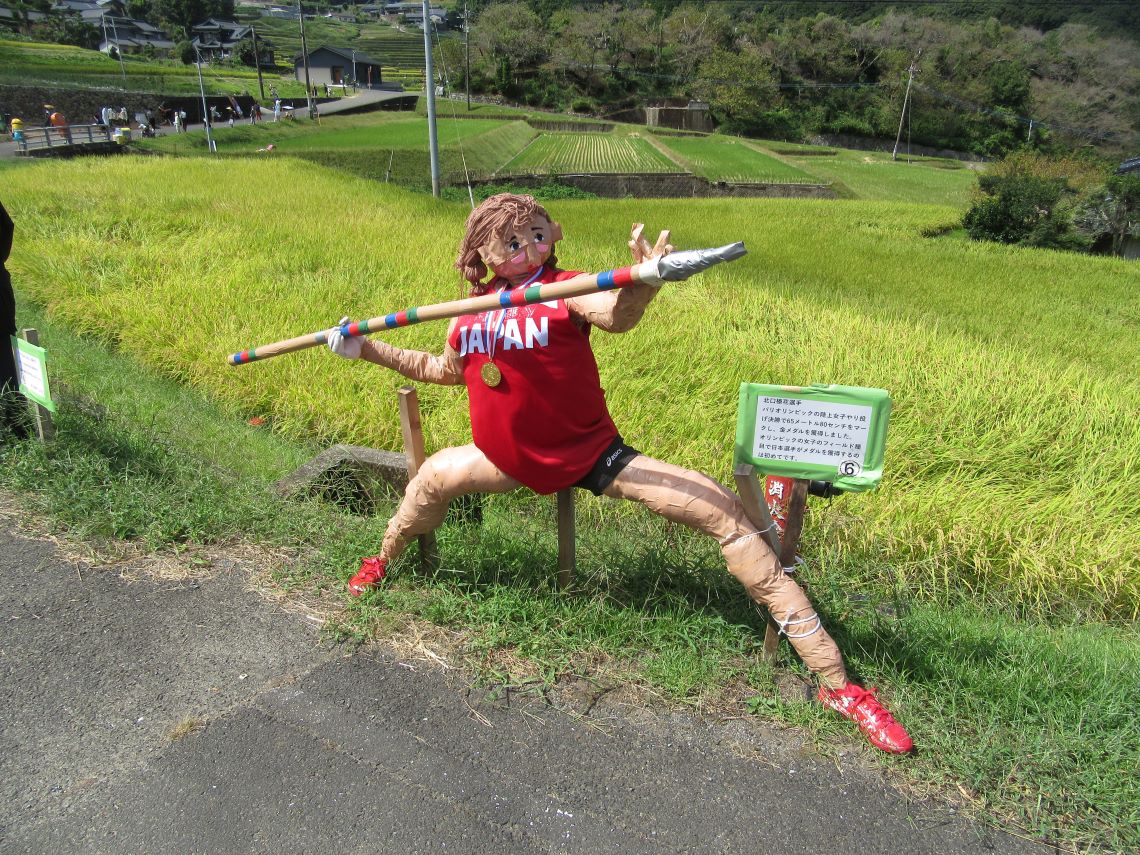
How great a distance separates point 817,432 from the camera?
199cm

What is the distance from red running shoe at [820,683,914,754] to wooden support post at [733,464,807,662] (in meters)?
0.20

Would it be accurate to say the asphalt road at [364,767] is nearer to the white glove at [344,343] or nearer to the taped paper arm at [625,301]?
the white glove at [344,343]

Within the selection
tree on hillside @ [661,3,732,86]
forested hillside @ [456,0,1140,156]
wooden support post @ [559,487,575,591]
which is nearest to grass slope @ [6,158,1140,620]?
wooden support post @ [559,487,575,591]

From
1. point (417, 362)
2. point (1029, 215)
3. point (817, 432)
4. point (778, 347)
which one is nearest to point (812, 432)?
point (817, 432)

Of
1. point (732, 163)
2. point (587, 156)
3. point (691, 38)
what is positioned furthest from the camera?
point (691, 38)

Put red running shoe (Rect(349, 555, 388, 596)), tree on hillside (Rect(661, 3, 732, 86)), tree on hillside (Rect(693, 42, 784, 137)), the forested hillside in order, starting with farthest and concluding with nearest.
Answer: tree on hillside (Rect(661, 3, 732, 86)), tree on hillside (Rect(693, 42, 784, 137)), the forested hillside, red running shoe (Rect(349, 555, 388, 596))

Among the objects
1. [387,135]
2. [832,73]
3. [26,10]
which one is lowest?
[387,135]

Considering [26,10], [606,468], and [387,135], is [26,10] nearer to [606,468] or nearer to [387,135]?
[387,135]

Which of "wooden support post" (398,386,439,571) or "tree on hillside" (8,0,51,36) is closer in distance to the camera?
"wooden support post" (398,386,439,571)

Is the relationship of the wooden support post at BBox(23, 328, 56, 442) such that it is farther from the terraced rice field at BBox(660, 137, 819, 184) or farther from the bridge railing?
the terraced rice field at BBox(660, 137, 819, 184)

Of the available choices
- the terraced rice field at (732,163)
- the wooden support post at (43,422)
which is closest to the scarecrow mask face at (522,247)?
the wooden support post at (43,422)

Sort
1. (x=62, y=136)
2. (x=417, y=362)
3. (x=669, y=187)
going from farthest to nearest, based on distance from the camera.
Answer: (x=669, y=187), (x=62, y=136), (x=417, y=362)

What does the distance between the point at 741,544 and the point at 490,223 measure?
1.15 m

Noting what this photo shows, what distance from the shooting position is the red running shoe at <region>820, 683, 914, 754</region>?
1894 mm
